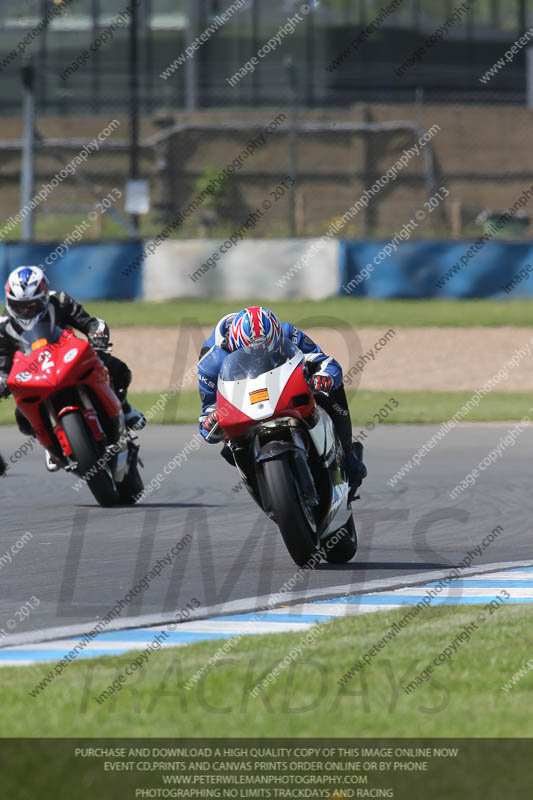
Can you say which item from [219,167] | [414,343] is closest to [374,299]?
[414,343]

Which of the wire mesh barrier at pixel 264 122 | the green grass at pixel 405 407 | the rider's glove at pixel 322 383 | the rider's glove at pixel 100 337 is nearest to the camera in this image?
the rider's glove at pixel 322 383

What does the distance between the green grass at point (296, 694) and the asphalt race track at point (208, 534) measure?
94 cm

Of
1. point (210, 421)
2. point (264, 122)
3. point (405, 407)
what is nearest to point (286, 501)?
point (210, 421)

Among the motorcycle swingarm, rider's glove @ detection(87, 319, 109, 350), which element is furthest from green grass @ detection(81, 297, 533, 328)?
the motorcycle swingarm

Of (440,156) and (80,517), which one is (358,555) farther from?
(440,156)

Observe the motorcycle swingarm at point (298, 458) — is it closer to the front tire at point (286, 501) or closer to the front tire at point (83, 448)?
the front tire at point (286, 501)

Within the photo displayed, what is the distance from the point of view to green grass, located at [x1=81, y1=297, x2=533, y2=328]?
24625mm

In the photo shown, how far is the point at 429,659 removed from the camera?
19.7ft

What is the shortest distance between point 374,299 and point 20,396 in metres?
16.6

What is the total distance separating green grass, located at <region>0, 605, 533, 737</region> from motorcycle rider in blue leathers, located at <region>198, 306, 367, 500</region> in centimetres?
203

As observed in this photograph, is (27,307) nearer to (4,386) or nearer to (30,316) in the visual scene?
(30,316)

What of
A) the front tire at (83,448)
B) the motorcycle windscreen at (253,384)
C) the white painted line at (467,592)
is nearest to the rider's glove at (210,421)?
the motorcycle windscreen at (253,384)

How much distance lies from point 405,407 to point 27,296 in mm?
8352

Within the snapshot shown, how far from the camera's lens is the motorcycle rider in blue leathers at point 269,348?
8.12 m
